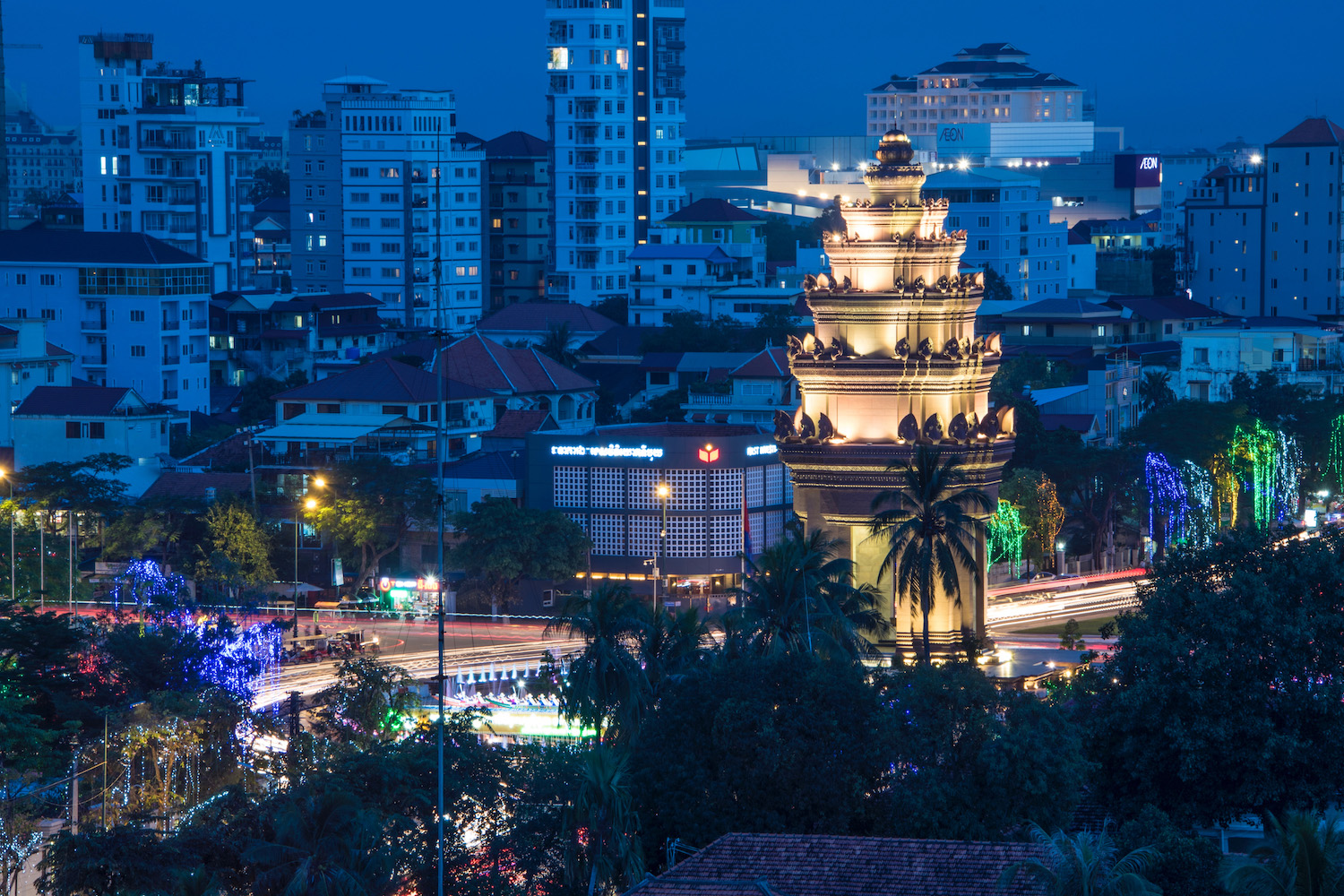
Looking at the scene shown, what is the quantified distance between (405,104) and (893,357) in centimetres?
12872

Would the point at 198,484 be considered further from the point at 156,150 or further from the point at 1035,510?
the point at 156,150

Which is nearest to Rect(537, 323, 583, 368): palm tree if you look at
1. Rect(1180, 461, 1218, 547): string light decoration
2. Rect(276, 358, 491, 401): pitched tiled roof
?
Rect(276, 358, 491, 401): pitched tiled roof

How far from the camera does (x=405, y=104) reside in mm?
194000

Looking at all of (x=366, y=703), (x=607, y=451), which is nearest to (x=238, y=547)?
(x=607, y=451)

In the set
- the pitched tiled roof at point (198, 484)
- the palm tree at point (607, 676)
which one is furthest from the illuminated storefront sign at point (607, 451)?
the palm tree at point (607, 676)

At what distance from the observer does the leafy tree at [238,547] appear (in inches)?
3905

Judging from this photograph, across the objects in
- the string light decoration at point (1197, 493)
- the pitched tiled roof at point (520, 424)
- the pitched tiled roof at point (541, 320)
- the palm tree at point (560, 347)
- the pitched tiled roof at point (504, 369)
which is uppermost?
the pitched tiled roof at point (541, 320)

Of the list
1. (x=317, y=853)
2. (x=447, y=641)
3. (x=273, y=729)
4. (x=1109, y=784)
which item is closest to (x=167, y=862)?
(x=317, y=853)

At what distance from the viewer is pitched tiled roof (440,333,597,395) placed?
129500 mm

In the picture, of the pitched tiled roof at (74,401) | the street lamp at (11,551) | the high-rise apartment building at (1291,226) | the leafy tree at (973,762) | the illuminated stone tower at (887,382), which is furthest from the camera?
the high-rise apartment building at (1291,226)

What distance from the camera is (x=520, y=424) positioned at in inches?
4847

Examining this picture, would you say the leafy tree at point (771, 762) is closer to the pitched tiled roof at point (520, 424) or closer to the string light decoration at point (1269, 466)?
the string light decoration at point (1269, 466)

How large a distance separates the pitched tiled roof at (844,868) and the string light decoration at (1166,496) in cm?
6459

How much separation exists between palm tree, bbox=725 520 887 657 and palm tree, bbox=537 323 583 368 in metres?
93.1
